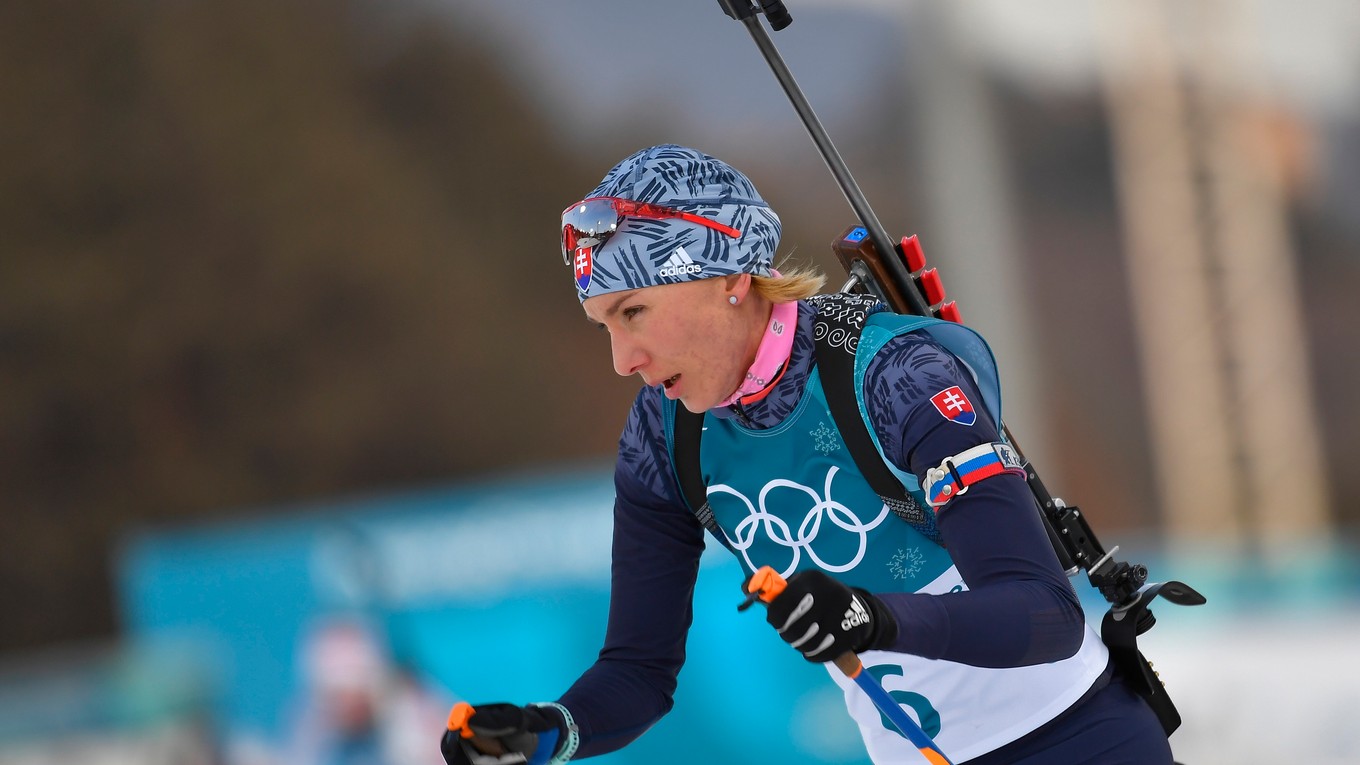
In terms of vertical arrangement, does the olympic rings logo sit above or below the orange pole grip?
below

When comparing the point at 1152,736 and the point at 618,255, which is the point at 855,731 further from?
the point at 618,255

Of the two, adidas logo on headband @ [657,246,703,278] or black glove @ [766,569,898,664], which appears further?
adidas logo on headband @ [657,246,703,278]

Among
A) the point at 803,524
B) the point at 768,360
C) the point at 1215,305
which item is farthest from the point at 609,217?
the point at 1215,305

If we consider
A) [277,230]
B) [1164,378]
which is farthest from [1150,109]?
[277,230]

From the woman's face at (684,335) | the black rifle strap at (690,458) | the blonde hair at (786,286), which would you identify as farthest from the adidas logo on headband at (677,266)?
the black rifle strap at (690,458)

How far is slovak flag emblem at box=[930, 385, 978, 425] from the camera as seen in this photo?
1.85 m

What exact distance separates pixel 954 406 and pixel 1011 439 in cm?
Answer: 41

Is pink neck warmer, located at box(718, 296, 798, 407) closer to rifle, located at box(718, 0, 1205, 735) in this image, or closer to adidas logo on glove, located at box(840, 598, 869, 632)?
rifle, located at box(718, 0, 1205, 735)

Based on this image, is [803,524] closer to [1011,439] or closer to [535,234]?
[1011,439]

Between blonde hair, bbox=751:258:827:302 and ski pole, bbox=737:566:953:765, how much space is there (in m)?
0.42

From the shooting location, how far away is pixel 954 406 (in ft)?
6.10

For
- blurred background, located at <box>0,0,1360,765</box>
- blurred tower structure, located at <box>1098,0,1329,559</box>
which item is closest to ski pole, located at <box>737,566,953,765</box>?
blurred background, located at <box>0,0,1360,765</box>

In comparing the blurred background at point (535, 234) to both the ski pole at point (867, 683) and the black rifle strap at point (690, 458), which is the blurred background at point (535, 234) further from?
the ski pole at point (867, 683)

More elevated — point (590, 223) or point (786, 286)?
point (590, 223)
